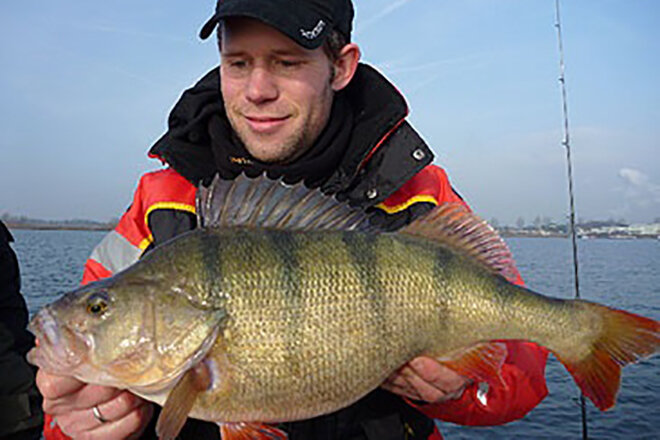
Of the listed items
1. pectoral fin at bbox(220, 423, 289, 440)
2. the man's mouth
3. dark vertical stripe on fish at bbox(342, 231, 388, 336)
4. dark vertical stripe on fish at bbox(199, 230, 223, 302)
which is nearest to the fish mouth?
dark vertical stripe on fish at bbox(199, 230, 223, 302)

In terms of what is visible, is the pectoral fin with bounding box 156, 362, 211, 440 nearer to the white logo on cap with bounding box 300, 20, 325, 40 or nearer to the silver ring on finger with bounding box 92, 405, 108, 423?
the silver ring on finger with bounding box 92, 405, 108, 423

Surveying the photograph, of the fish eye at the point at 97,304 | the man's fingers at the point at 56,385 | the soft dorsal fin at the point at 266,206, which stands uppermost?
the soft dorsal fin at the point at 266,206

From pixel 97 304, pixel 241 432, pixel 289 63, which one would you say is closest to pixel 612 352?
pixel 241 432

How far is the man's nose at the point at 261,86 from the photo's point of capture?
9.86 feet

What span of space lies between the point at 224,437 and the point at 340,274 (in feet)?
2.82

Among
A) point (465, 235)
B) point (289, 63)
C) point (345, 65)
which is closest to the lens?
point (465, 235)

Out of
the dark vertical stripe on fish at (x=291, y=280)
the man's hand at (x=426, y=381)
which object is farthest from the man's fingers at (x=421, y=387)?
the dark vertical stripe on fish at (x=291, y=280)

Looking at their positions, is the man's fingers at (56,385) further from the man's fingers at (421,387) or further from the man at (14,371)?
the man at (14,371)

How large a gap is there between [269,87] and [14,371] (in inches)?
105

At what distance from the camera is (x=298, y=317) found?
2291 mm

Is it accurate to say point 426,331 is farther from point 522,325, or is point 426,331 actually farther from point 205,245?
point 205,245

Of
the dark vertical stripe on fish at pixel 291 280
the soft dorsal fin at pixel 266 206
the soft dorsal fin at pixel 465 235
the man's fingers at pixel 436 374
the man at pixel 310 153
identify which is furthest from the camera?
the man at pixel 310 153

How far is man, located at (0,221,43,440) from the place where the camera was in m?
3.71

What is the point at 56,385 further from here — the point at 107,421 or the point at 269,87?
the point at 269,87
